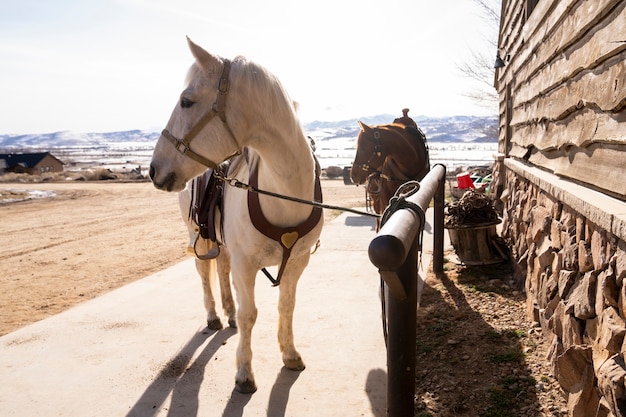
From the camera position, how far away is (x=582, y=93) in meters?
2.59

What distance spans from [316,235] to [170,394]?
1.49 m

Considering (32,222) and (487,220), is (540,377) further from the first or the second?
(32,222)

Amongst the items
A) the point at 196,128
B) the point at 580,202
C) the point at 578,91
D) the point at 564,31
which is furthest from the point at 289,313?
the point at 564,31

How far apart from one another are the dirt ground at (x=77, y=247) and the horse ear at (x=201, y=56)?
12.1 ft

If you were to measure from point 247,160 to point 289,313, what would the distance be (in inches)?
47.7

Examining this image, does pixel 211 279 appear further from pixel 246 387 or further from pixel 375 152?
pixel 375 152

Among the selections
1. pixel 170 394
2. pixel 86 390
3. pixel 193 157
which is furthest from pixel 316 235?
pixel 86 390

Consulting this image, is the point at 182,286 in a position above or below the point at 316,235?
below

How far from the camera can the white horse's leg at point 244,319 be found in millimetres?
2936

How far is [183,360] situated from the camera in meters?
3.48

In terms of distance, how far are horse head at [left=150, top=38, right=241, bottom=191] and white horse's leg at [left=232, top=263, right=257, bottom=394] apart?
825mm

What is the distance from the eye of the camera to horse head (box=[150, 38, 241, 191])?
2355 millimetres

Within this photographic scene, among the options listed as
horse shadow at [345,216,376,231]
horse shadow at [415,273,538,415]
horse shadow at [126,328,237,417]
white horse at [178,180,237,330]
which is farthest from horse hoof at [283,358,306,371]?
horse shadow at [345,216,376,231]

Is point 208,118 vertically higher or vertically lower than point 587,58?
lower
